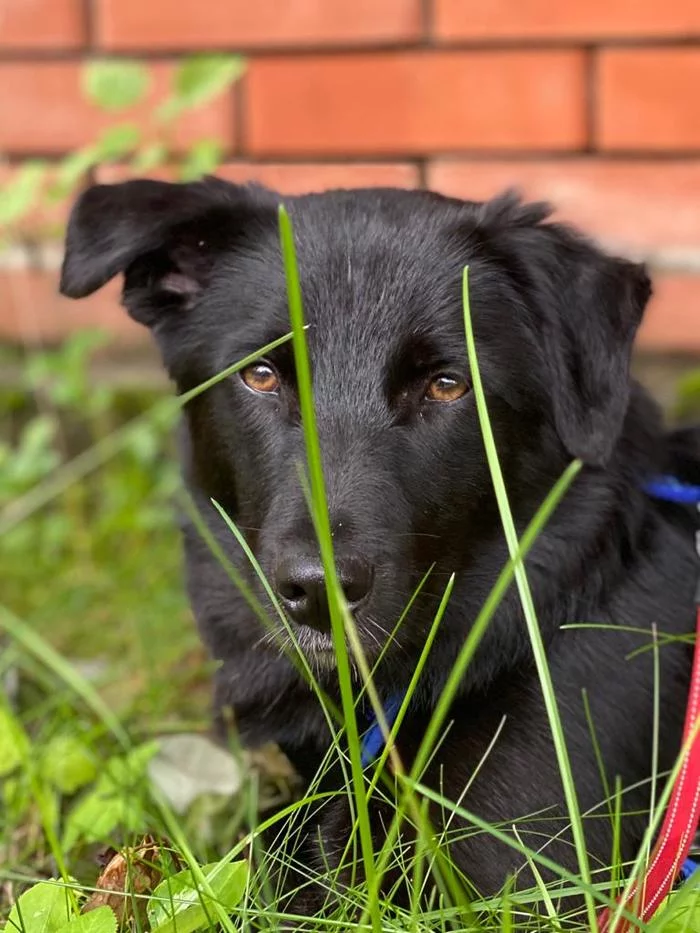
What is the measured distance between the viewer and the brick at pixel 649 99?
291 centimetres

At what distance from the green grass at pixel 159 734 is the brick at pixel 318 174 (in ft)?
2.10

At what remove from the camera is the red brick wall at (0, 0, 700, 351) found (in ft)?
9.67

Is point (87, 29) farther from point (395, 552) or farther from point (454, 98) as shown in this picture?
point (395, 552)

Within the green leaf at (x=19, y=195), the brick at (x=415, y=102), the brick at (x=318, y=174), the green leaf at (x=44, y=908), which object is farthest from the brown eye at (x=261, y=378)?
the brick at (x=415, y=102)

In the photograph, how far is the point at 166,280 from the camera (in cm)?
197

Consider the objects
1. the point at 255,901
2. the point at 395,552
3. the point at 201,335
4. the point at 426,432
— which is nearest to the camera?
the point at 255,901

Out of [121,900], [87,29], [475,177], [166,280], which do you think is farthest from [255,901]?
[87,29]

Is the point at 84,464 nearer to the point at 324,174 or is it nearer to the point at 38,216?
the point at 38,216

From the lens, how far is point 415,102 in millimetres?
3066

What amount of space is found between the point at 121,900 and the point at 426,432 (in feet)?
2.39

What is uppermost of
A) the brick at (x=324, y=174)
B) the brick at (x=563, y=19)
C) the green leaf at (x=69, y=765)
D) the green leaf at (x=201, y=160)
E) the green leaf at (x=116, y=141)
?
the brick at (x=563, y=19)

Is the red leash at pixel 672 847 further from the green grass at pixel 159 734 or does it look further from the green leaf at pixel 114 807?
the green leaf at pixel 114 807

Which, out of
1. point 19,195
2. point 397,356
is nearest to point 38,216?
point 19,195

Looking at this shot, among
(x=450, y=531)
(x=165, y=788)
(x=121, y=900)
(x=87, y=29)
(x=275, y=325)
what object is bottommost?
Result: (x=165, y=788)
